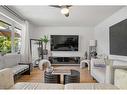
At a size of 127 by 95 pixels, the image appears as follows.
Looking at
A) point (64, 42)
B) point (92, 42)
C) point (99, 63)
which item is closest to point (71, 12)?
point (99, 63)

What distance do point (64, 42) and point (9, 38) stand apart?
3.72 meters

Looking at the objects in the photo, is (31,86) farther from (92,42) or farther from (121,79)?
(92,42)

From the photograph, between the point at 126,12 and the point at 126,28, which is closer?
the point at 126,28

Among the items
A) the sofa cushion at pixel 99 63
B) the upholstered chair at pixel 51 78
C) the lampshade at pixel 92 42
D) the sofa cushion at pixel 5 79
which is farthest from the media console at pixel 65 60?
the sofa cushion at pixel 5 79

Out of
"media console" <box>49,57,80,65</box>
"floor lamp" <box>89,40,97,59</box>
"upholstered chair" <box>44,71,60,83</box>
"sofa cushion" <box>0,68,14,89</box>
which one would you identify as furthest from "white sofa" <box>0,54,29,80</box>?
"floor lamp" <box>89,40,97,59</box>

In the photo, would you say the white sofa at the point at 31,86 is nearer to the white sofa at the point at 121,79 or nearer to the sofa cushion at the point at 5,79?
the sofa cushion at the point at 5,79

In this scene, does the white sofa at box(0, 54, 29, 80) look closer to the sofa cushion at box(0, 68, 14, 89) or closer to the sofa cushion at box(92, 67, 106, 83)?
the sofa cushion at box(0, 68, 14, 89)

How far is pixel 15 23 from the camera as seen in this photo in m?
6.89

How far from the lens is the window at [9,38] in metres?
5.55

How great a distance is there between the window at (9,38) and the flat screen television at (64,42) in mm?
2395

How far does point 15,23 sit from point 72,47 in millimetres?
3647
